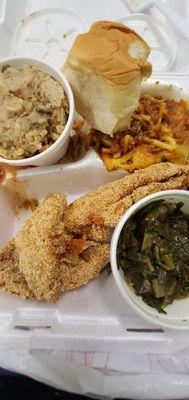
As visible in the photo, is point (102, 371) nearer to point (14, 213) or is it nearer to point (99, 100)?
point (14, 213)

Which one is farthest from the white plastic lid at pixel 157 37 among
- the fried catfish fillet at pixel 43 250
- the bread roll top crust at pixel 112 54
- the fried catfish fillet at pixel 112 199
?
the fried catfish fillet at pixel 43 250

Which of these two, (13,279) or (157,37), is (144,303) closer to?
(13,279)

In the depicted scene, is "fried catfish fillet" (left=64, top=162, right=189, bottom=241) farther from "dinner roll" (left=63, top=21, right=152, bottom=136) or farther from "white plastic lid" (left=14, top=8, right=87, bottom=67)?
"white plastic lid" (left=14, top=8, right=87, bottom=67)

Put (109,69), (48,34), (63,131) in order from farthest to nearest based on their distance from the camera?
(48,34)
(63,131)
(109,69)

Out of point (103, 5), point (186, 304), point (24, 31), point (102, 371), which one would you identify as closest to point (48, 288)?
point (102, 371)

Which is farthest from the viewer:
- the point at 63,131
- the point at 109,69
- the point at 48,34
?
the point at 48,34

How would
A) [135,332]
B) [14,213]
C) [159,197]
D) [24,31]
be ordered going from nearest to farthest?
1. [159,197]
2. [135,332]
3. [14,213]
4. [24,31]

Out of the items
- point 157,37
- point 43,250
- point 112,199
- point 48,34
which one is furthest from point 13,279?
point 157,37

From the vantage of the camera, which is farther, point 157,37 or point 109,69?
point 157,37

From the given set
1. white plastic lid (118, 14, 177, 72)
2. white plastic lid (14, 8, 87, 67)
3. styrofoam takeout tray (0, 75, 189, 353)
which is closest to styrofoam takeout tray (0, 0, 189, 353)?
styrofoam takeout tray (0, 75, 189, 353)
